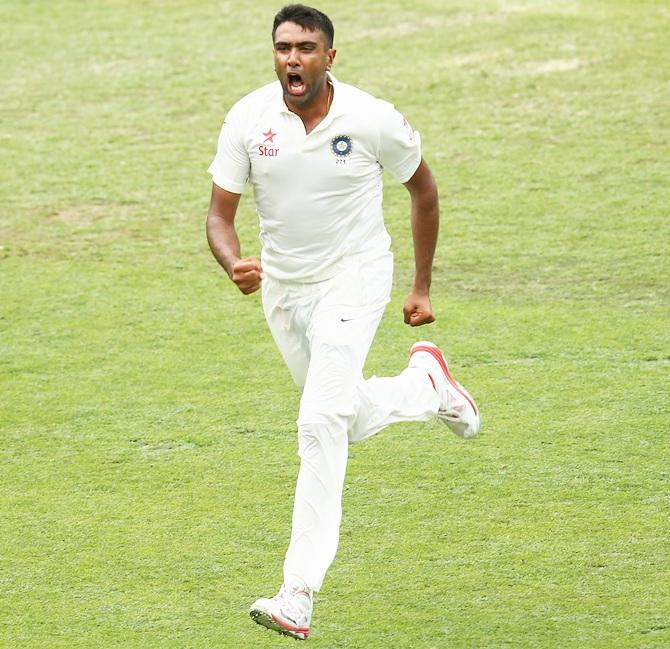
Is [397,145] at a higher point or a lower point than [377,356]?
higher

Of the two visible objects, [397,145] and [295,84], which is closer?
[295,84]

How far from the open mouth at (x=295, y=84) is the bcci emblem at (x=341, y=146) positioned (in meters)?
0.23

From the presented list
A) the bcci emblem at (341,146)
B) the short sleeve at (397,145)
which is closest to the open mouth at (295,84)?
the bcci emblem at (341,146)

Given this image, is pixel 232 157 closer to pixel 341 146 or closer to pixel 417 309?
pixel 341 146

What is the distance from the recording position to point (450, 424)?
7.05m

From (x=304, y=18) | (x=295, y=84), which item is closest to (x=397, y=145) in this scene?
(x=295, y=84)

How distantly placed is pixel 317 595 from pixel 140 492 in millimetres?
1373

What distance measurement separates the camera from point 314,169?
611 cm

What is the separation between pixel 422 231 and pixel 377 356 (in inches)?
105

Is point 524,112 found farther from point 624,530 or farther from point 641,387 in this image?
point 624,530

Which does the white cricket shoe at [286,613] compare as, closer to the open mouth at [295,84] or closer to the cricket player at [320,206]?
the cricket player at [320,206]

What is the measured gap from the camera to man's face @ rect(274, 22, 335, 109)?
606 cm

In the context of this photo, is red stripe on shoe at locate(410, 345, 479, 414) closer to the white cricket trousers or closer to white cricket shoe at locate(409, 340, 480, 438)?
white cricket shoe at locate(409, 340, 480, 438)

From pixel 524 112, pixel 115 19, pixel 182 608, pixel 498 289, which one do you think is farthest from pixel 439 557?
pixel 115 19
